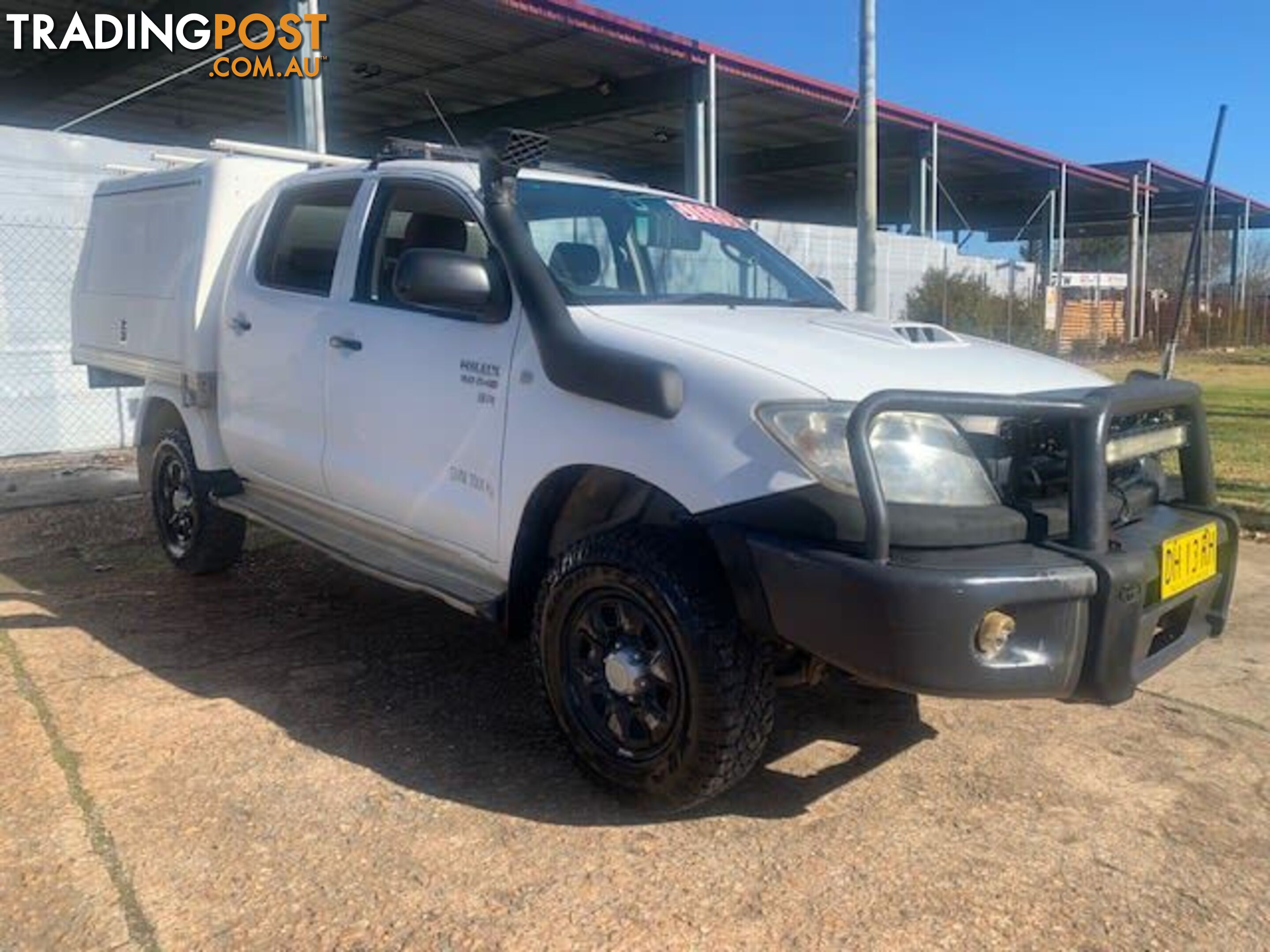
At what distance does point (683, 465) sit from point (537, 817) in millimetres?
1123

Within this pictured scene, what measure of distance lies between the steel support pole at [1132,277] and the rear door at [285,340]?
90.5 feet

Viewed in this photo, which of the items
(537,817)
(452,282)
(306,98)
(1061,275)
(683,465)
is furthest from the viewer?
(1061,275)

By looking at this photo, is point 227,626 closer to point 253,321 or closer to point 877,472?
point 253,321

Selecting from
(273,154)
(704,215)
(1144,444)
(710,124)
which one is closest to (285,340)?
(273,154)

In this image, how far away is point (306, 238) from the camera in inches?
186

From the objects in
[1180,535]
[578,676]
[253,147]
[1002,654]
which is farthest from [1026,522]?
[253,147]

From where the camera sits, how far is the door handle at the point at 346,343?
13.7 feet

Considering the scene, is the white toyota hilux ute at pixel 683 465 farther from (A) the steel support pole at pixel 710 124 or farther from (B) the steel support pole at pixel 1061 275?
(B) the steel support pole at pixel 1061 275

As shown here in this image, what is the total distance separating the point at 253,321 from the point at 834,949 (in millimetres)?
3623

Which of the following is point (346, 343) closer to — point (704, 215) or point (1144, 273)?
point (704, 215)

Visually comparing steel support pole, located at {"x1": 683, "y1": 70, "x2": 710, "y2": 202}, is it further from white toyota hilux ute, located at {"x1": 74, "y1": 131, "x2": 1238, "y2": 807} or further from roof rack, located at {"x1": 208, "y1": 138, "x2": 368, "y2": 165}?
white toyota hilux ute, located at {"x1": 74, "y1": 131, "x2": 1238, "y2": 807}

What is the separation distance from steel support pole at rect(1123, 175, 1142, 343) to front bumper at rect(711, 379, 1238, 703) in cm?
2837

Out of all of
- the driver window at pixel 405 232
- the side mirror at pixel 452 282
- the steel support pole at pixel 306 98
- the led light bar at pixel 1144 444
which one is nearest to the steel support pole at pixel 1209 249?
the steel support pole at pixel 306 98

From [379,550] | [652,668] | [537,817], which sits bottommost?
[537,817]
